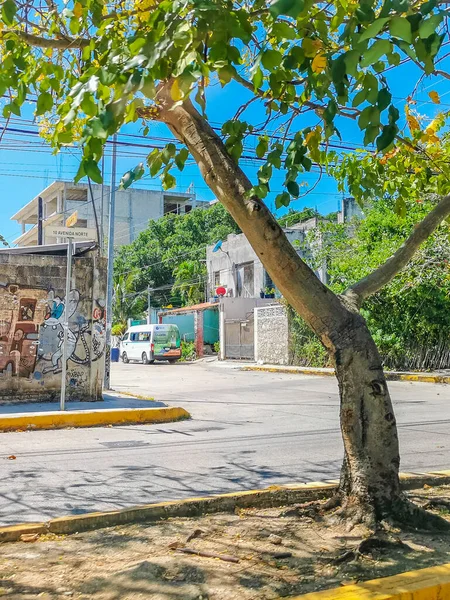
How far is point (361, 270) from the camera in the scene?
883 inches

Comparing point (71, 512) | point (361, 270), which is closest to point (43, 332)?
point (71, 512)

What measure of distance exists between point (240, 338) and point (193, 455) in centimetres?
2550

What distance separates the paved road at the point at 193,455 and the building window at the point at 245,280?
2473cm

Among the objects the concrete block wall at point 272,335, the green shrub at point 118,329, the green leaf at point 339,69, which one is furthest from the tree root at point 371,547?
the green shrub at point 118,329

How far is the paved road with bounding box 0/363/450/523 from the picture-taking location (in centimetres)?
615

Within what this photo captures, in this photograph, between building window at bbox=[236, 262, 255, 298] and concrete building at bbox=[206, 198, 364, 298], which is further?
building window at bbox=[236, 262, 255, 298]

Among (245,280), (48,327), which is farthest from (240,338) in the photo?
(48,327)

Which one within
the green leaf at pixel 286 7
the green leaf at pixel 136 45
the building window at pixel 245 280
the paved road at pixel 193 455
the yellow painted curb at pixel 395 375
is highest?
the building window at pixel 245 280

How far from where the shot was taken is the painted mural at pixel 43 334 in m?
12.7

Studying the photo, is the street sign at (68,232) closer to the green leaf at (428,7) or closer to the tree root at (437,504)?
the tree root at (437,504)

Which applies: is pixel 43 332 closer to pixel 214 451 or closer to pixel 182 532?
pixel 214 451

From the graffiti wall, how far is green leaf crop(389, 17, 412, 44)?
10751mm

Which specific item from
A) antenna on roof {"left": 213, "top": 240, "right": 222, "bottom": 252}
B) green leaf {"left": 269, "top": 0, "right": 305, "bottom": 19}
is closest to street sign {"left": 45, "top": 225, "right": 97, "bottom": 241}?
green leaf {"left": 269, "top": 0, "right": 305, "bottom": 19}

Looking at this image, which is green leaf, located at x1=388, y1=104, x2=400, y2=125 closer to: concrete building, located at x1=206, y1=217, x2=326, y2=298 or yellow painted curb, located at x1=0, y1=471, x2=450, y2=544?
yellow painted curb, located at x1=0, y1=471, x2=450, y2=544
